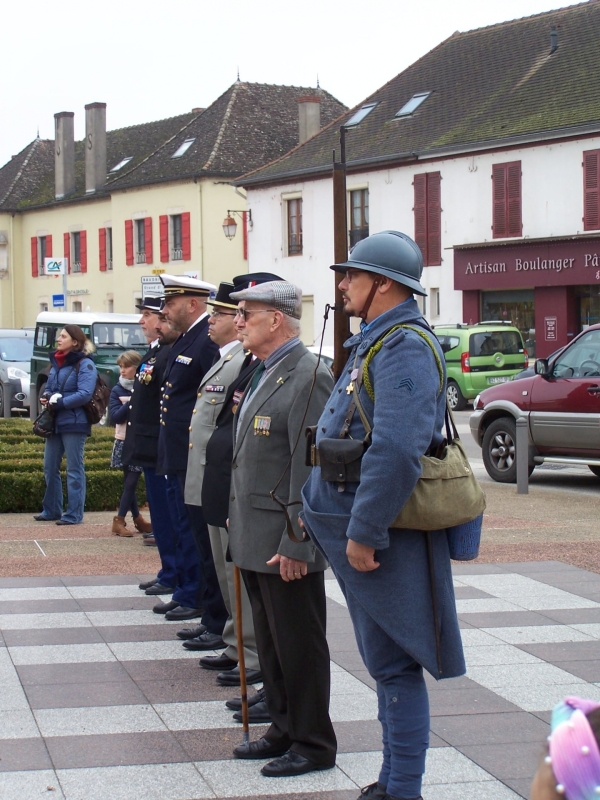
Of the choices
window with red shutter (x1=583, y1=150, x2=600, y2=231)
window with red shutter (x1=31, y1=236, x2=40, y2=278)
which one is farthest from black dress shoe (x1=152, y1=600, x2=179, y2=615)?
window with red shutter (x1=31, y1=236, x2=40, y2=278)

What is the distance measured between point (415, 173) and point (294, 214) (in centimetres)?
598

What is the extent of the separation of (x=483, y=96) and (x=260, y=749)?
113 feet

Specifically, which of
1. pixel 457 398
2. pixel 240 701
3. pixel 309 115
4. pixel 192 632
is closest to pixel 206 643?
pixel 192 632

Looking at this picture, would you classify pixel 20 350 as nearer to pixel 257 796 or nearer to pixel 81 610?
pixel 81 610

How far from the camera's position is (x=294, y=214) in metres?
41.6

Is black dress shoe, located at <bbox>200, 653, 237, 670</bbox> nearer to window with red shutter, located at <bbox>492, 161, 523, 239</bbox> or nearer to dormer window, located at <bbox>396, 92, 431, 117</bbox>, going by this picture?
window with red shutter, located at <bbox>492, 161, 523, 239</bbox>

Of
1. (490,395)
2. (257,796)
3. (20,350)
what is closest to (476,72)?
(20,350)

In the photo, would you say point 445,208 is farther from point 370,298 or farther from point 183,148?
point 370,298

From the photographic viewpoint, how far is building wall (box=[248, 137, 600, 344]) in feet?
109

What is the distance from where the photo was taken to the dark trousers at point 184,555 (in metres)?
7.05

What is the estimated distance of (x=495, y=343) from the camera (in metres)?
28.5

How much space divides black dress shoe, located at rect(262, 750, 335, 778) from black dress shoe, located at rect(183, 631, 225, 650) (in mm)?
1852

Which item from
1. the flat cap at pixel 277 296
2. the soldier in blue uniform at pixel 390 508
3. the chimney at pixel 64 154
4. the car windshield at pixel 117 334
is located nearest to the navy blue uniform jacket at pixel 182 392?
the flat cap at pixel 277 296

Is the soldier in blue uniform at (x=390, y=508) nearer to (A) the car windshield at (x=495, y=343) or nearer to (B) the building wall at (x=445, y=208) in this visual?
(A) the car windshield at (x=495, y=343)
